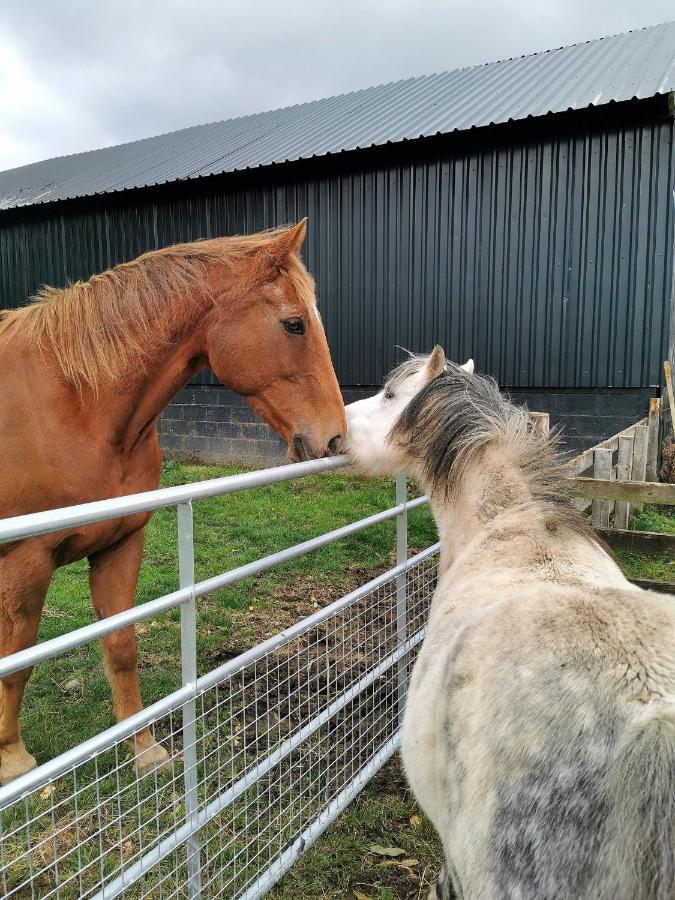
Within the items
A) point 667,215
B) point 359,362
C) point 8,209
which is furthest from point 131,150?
point 667,215

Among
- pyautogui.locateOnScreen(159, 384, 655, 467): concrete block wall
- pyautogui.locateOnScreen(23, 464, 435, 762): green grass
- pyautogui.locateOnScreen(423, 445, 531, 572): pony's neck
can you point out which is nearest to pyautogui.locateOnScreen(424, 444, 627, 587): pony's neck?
pyautogui.locateOnScreen(423, 445, 531, 572): pony's neck

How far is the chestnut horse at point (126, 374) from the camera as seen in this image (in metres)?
2.47

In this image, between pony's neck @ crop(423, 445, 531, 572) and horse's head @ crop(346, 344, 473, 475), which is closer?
pony's neck @ crop(423, 445, 531, 572)

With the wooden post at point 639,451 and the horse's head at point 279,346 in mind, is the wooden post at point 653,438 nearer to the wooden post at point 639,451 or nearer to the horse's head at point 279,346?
the wooden post at point 639,451

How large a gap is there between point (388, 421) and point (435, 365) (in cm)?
30

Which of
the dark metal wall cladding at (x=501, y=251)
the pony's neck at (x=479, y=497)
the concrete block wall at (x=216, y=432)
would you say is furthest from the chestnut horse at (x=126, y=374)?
the concrete block wall at (x=216, y=432)

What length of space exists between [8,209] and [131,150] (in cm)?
436

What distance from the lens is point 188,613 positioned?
170 centimetres

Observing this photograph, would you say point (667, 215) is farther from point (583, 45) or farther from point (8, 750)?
point (8, 750)

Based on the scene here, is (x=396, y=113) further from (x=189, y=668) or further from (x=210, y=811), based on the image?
(x=210, y=811)

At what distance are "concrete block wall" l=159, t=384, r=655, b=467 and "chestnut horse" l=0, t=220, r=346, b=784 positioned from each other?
6041 mm

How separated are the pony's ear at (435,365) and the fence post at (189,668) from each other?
105 cm

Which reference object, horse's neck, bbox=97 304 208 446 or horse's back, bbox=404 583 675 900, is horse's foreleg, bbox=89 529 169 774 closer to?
horse's neck, bbox=97 304 208 446

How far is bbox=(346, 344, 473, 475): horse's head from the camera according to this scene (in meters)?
2.36
